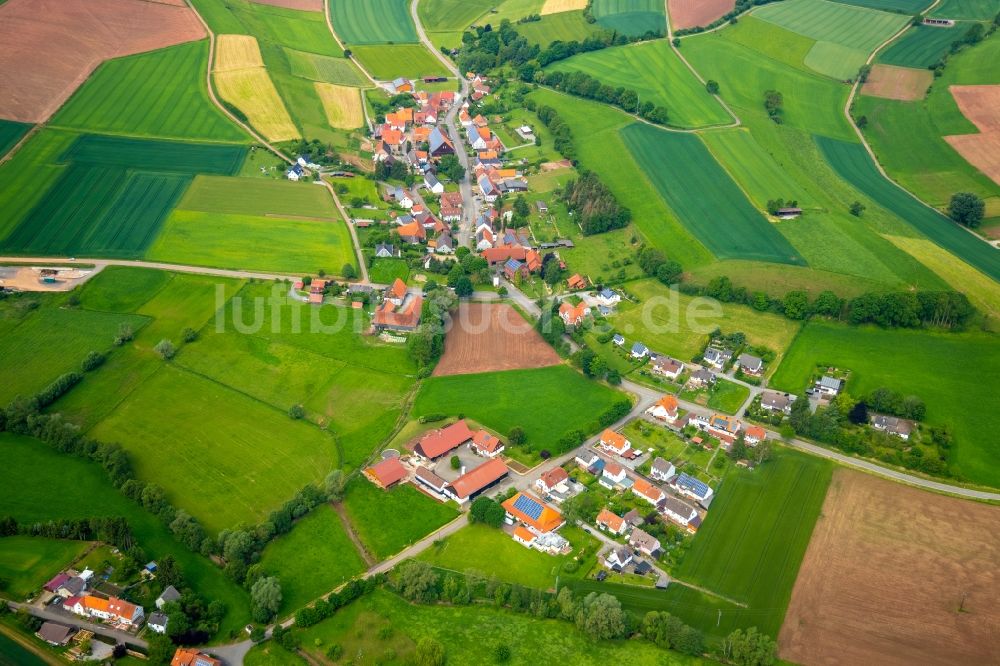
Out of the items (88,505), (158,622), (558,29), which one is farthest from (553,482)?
(558,29)

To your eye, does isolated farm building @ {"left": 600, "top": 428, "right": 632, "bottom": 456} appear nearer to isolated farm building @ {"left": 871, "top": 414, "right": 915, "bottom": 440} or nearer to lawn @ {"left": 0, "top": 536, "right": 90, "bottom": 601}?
isolated farm building @ {"left": 871, "top": 414, "right": 915, "bottom": 440}

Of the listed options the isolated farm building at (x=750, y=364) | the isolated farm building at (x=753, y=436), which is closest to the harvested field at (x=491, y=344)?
the isolated farm building at (x=750, y=364)

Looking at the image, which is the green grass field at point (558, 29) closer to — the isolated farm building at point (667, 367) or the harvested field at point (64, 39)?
the harvested field at point (64, 39)

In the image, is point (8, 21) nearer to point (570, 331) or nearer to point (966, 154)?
point (570, 331)

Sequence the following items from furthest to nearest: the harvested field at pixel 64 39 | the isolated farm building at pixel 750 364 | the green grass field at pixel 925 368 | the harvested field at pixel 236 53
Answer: the harvested field at pixel 236 53 → the harvested field at pixel 64 39 → the isolated farm building at pixel 750 364 → the green grass field at pixel 925 368

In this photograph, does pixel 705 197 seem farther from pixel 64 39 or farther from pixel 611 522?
pixel 64 39

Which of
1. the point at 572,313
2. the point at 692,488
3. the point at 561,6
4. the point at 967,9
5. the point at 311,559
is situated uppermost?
the point at 967,9

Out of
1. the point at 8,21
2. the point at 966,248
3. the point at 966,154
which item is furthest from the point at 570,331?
the point at 8,21
